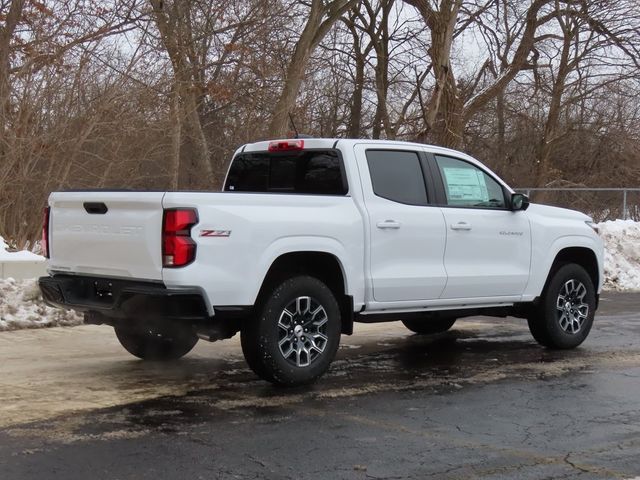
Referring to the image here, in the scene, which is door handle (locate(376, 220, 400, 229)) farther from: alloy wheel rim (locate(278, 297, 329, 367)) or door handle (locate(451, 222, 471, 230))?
alloy wheel rim (locate(278, 297, 329, 367))

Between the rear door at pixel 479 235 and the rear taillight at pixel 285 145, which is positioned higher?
the rear taillight at pixel 285 145

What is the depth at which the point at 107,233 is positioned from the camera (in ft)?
21.2

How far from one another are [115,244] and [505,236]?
3.79 meters

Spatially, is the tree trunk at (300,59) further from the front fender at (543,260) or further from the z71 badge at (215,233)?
the z71 badge at (215,233)

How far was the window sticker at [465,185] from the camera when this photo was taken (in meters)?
8.01

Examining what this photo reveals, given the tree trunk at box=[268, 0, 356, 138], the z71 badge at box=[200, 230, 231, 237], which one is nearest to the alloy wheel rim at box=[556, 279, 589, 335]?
the z71 badge at box=[200, 230, 231, 237]

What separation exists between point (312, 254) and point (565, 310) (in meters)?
3.31

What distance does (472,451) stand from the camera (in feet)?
16.8

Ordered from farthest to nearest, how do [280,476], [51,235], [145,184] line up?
[145,184] < [51,235] < [280,476]

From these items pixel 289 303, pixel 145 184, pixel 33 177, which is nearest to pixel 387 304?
pixel 289 303

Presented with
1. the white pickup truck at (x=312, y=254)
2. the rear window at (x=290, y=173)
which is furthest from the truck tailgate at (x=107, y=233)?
the rear window at (x=290, y=173)

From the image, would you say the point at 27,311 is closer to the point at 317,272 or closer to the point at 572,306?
A: the point at 317,272

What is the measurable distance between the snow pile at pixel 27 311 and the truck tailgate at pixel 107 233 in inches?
105

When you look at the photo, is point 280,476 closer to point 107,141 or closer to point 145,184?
point 107,141
